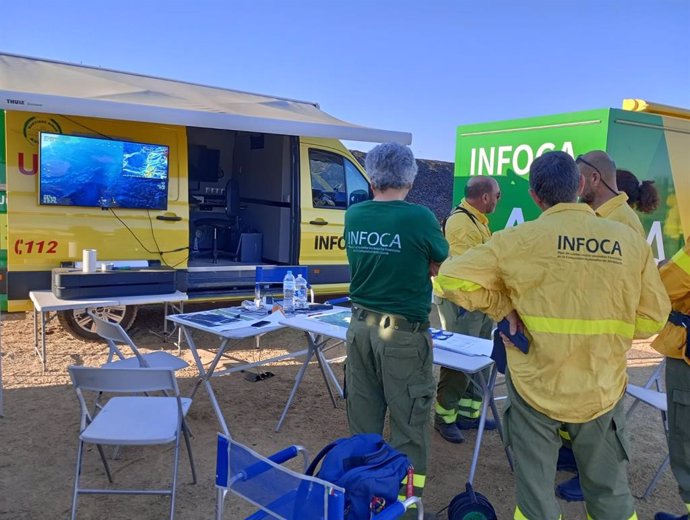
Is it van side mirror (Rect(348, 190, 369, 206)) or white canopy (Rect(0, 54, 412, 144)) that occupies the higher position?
white canopy (Rect(0, 54, 412, 144))

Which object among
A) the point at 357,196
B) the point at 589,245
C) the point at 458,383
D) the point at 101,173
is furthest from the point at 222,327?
the point at 357,196

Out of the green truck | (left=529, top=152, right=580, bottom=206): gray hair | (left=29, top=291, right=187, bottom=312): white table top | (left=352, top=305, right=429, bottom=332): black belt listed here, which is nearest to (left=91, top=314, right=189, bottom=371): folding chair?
(left=29, top=291, right=187, bottom=312): white table top

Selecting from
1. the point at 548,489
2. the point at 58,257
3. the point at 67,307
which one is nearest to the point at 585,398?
the point at 548,489

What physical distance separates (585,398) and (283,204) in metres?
4.97

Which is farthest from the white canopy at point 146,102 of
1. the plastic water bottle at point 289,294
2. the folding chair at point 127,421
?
the folding chair at point 127,421

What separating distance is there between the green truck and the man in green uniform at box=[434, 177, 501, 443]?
7.91ft

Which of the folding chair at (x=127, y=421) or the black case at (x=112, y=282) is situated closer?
the folding chair at (x=127, y=421)

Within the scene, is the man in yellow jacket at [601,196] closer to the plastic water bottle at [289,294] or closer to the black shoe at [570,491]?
the black shoe at [570,491]

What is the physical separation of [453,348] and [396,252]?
91 cm

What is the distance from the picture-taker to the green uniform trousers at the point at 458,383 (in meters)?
3.51

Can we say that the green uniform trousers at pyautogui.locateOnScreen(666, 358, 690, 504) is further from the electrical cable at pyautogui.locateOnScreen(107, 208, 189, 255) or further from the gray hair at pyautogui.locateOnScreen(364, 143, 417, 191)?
the electrical cable at pyautogui.locateOnScreen(107, 208, 189, 255)

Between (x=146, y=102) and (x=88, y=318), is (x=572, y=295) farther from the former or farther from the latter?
(x=88, y=318)

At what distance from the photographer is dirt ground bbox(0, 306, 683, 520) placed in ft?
9.02

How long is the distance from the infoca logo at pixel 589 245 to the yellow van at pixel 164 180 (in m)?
3.91
